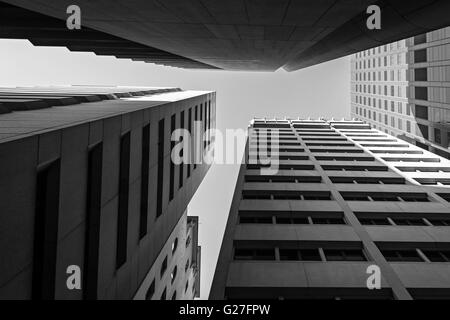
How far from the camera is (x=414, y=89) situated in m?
51.8

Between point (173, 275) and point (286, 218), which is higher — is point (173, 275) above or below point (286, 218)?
below

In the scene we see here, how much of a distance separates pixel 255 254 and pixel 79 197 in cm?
1078

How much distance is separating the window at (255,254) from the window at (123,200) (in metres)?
6.27

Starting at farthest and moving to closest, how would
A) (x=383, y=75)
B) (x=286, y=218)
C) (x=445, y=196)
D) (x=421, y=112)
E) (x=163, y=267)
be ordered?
(x=383, y=75)
(x=421, y=112)
(x=445, y=196)
(x=163, y=267)
(x=286, y=218)

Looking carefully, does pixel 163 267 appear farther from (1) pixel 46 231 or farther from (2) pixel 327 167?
(2) pixel 327 167

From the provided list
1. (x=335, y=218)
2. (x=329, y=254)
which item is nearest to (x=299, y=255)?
(x=329, y=254)

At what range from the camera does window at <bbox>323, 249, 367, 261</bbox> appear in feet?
58.1

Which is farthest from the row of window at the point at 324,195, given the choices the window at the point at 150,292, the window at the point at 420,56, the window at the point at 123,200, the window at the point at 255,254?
the window at the point at 420,56

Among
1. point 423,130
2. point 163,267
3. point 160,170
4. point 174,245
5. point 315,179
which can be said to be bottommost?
point 174,245

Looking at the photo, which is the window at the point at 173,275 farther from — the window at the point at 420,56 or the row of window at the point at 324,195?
the window at the point at 420,56

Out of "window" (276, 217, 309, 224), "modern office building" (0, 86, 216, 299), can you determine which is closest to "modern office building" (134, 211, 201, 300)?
"modern office building" (0, 86, 216, 299)

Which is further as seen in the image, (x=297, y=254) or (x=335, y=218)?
(x=335, y=218)

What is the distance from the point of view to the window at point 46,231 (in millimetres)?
8359

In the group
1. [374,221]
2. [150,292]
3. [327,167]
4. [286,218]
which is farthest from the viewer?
[327,167]
